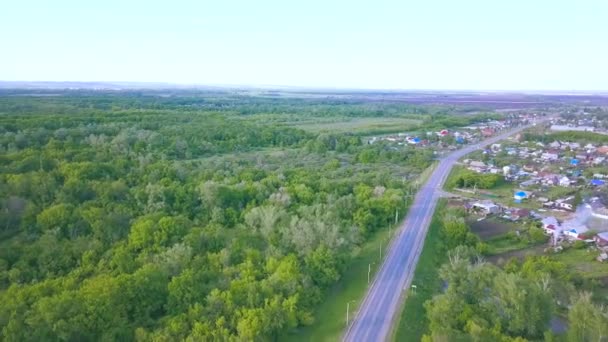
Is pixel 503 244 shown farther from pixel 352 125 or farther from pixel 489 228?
pixel 352 125

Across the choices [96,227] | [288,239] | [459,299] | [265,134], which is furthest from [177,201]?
[265,134]

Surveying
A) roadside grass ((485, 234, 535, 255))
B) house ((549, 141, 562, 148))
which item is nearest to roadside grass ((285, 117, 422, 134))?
house ((549, 141, 562, 148))

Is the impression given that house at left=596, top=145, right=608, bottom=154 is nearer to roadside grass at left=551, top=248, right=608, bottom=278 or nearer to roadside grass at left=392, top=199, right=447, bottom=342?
roadside grass at left=551, top=248, right=608, bottom=278

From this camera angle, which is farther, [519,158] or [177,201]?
[519,158]

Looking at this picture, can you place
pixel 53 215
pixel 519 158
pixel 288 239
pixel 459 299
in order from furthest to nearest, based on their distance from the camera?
pixel 519 158 → pixel 53 215 → pixel 288 239 → pixel 459 299

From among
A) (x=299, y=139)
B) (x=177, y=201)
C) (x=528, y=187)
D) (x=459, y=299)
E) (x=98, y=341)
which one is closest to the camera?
(x=98, y=341)

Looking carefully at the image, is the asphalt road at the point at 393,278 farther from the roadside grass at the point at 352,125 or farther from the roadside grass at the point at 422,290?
the roadside grass at the point at 352,125

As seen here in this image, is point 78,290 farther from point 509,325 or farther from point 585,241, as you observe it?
point 585,241

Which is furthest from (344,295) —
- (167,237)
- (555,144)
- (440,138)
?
(555,144)
